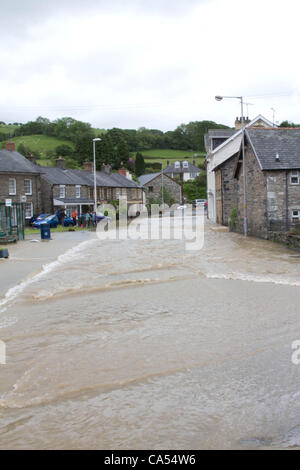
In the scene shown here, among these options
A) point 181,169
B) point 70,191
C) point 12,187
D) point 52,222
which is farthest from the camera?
point 181,169

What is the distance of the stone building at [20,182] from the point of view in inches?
1719

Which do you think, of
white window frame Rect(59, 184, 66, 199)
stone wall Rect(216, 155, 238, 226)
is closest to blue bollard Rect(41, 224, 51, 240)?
stone wall Rect(216, 155, 238, 226)

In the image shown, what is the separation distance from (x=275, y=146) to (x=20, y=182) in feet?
88.0

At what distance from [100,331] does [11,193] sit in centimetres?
3781

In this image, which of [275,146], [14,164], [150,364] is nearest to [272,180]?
[275,146]

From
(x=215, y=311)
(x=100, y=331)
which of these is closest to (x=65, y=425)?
(x=100, y=331)

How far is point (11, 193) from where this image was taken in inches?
1748

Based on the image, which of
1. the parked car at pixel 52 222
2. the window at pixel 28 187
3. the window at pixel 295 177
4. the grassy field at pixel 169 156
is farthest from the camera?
the grassy field at pixel 169 156

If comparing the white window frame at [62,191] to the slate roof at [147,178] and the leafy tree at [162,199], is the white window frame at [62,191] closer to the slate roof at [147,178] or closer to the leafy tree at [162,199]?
the leafy tree at [162,199]

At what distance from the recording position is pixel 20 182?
45188 millimetres

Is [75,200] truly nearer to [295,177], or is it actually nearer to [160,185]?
[295,177]

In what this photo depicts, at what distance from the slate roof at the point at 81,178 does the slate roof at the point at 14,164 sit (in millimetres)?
1650

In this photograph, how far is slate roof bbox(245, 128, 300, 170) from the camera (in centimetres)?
2631

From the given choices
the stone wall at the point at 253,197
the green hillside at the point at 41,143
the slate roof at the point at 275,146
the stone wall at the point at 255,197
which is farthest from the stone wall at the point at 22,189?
the green hillside at the point at 41,143
